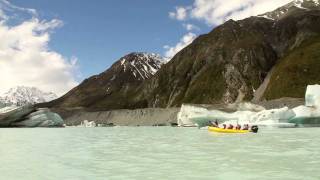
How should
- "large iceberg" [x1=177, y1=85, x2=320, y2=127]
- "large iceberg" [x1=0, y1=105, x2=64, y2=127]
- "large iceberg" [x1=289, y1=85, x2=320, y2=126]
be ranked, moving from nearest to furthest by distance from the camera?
1. "large iceberg" [x1=289, y1=85, x2=320, y2=126]
2. "large iceberg" [x1=177, y1=85, x2=320, y2=127]
3. "large iceberg" [x1=0, y1=105, x2=64, y2=127]

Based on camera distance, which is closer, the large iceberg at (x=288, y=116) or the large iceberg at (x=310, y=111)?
the large iceberg at (x=310, y=111)

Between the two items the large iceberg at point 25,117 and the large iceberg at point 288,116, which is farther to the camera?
the large iceberg at point 25,117

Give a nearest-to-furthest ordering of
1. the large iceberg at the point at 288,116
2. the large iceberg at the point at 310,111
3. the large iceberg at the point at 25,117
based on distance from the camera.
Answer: the large iceberg at the point at 310,111 < the large iceberg at the point at 288,116 < the large iceberg at the point at 25,117

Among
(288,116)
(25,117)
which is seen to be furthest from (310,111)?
(25,117)

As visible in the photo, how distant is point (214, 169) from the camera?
23047 millimetres

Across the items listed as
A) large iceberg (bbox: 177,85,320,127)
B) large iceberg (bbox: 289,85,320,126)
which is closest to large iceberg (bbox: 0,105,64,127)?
large iceberg (bbox: 177,85,320,127)

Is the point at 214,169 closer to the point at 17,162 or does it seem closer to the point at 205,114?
the point at 17,162

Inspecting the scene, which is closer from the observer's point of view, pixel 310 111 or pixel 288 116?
pixel 310 111

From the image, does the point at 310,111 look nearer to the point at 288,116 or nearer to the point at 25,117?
the point at 288,116

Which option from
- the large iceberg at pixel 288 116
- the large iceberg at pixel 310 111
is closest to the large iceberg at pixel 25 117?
the large iceberg at pixel 288 116

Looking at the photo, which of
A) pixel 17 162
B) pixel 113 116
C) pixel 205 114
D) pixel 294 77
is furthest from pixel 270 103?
pixel 17 162

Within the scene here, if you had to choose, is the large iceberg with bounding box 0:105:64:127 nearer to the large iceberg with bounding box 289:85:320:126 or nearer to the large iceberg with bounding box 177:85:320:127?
the large iceberg with bounding box 177:85:320:127

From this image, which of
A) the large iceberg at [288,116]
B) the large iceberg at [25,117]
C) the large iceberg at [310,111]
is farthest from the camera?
the large iceberg at [25,117]

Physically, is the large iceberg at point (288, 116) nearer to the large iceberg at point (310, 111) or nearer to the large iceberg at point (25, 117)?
the large iceberg at point (310, 111)
